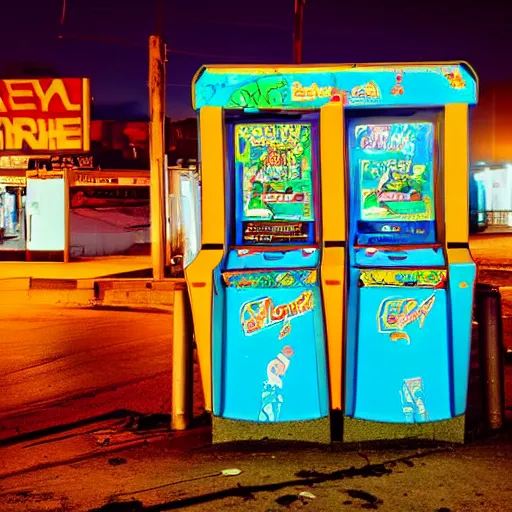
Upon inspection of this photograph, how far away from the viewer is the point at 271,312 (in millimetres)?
5211

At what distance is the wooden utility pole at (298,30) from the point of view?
61.4ft

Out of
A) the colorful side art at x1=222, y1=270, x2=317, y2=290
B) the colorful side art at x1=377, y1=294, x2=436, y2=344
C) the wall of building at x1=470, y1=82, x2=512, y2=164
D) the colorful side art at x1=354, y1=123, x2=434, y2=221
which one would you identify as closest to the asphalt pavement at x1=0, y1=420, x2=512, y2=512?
the colorful side art at x1=377, y1=294, x2=436, y2=344

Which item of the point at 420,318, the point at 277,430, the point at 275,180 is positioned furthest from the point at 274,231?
the point at 277,430

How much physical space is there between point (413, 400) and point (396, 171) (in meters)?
1.59

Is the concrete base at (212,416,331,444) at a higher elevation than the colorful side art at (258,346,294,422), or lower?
lower

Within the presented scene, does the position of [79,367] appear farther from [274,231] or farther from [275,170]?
[275,170]

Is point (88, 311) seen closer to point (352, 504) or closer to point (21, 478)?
point (21, 478)

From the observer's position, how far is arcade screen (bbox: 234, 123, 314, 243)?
5.65 m

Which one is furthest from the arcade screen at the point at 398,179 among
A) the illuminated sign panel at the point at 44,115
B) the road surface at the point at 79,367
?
the illuminated sign panel at the point at 44,115

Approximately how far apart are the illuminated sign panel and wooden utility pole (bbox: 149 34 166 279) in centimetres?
585

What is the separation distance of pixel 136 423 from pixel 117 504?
67.6 inches

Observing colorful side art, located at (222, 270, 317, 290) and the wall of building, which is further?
the wall of building

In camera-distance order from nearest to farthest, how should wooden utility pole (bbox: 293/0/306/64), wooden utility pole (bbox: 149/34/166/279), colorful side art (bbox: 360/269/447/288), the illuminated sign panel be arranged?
colorful side art (bbox: 360/269/447/288) → wooden utility pole (bbox: 149/34/166/279) → wooden utility pole (bbox: 293/0/306/64) → the illuminated sign panel

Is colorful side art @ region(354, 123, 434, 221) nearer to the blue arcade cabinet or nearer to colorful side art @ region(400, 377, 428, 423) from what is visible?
the blue arcade cabinet
